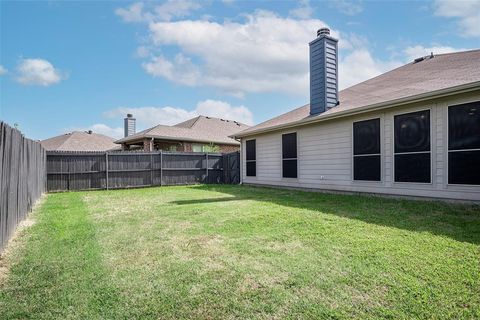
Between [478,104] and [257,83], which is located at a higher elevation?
[257,83]

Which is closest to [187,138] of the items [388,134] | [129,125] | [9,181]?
[129,125]

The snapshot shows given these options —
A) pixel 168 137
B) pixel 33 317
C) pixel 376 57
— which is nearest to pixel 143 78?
pixel 168 137

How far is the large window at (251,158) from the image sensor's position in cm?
1275

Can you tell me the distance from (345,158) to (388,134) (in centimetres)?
148

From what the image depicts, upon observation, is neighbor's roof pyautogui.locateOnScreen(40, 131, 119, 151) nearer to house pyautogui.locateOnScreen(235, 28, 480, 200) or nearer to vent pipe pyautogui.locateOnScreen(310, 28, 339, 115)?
house pyautogui.locateOnScreen(235, 28, 480, 200)

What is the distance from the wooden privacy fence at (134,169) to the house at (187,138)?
2.05 m

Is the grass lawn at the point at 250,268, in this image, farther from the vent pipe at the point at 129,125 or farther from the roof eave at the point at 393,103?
the vent pipe at the point at 129,125

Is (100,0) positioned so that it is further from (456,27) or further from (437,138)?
(456,27)

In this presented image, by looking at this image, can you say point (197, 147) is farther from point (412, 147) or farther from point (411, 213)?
point (411, 213)

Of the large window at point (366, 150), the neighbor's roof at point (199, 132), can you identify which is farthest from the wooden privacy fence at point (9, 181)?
the neighbor's roof at point (199, 132)

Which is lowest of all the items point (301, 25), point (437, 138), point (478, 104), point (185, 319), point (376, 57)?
point (185, 319)

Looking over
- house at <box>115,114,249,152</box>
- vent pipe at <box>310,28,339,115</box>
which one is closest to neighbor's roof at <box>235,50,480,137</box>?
vent pipe at <box>310,28,339,115</box>

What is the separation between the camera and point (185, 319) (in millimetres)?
2023

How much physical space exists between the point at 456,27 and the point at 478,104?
5.68 meters
